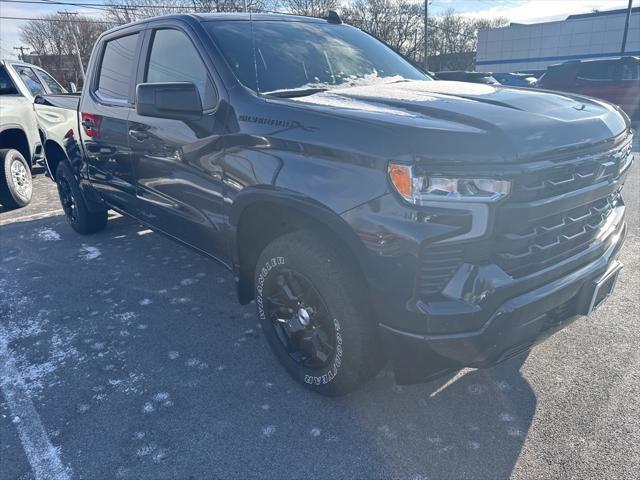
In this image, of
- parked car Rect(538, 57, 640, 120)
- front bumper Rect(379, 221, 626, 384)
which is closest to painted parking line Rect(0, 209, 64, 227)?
front bumper Rect(379, 221, 626, 384)

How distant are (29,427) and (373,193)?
2112mm

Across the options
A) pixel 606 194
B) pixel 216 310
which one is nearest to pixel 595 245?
pixel 606 194

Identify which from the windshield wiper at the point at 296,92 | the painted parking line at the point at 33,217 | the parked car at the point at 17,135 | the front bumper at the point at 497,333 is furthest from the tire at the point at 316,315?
the parked car at the point at 17,135

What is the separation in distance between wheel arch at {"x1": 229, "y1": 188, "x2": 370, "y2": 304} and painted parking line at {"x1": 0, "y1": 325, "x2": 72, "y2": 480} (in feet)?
4.09

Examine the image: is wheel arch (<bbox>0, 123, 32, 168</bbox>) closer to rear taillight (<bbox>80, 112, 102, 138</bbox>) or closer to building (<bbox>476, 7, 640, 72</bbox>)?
rear taillight (<bbox>80, 112, 102, 138</bbox>)

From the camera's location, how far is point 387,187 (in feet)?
6.23

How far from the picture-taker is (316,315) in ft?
8.03

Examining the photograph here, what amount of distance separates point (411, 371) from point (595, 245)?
3.54ft

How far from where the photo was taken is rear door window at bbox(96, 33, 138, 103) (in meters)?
3.70

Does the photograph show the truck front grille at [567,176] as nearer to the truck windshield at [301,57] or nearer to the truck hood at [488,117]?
the truck hood at [488,117]

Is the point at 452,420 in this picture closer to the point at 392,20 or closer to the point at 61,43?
the point at 392,20

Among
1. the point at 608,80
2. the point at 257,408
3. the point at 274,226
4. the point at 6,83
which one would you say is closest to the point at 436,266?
the point at 274,226

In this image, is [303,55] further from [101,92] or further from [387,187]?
[101,92]

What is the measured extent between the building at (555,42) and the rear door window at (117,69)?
37.1 meters
